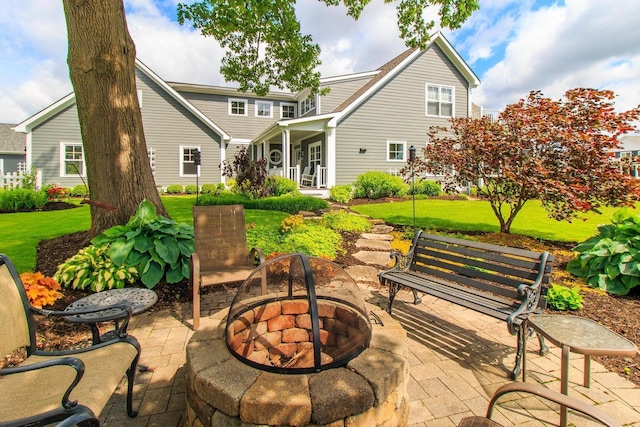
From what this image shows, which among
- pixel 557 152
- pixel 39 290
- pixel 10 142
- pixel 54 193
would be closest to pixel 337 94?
pixel 54 193

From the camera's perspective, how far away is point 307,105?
20.4 meters

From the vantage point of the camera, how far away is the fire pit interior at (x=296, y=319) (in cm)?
248

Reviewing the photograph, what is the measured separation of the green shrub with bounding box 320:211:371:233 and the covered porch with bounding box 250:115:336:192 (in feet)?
23.0

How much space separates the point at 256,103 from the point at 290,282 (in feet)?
67.9

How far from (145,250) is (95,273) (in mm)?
654

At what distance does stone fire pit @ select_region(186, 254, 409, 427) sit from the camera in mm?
1614

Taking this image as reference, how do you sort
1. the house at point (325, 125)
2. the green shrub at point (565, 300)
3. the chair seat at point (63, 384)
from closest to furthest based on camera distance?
1. the chair seat at point (63, 384)
2. the green shrub at point (565, 300)
3. the house at point (325, 125)

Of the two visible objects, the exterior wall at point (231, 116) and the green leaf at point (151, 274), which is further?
the exterior wall at point (231, 116)

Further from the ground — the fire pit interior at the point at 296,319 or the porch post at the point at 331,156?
the porch post at the point at 331,156

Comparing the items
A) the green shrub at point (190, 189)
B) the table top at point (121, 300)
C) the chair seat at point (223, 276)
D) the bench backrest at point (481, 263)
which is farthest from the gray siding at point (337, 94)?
the table top at point (121, 300)

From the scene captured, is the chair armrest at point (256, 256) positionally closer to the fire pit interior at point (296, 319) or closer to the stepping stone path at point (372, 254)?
the fire pit interior at point (296, 319)

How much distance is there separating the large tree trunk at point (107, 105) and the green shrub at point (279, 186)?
8.02m

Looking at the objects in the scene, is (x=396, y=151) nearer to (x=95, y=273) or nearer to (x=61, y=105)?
(x=95, y=273)

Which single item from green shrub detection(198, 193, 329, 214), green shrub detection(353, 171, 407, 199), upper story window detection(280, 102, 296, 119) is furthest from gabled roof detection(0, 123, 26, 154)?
green shrub detection(353, 171, 407, 199)
